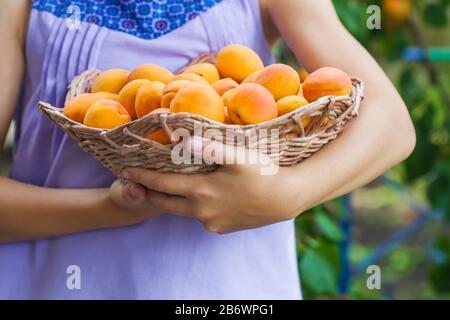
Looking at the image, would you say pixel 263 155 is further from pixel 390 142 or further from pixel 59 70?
pixel 59 70

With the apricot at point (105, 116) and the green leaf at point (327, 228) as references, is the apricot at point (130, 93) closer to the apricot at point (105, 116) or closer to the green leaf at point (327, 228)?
the apricot at point (105, 116)

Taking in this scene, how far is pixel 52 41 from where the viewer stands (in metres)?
1.19

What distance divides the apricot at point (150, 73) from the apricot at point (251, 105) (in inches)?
5.4

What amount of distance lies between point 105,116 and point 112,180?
0.69 feet

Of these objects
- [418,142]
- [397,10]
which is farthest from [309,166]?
[397,10]

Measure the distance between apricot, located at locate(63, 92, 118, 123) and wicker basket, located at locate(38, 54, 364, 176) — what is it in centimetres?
1

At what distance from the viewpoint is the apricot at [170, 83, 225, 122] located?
95cm

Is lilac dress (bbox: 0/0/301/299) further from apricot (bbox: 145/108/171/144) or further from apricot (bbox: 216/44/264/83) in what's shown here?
apricot (bbox: 145/108/171/144)

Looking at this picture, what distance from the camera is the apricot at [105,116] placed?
3.27 feet

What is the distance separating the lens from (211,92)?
0.98m

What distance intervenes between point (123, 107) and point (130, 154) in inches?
3.4

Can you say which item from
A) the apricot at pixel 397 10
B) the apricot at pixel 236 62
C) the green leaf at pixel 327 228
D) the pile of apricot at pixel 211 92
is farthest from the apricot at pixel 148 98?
the apricot at pixel 397 10

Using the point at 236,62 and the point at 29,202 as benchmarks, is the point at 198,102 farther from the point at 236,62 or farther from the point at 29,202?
the point at 29,202
